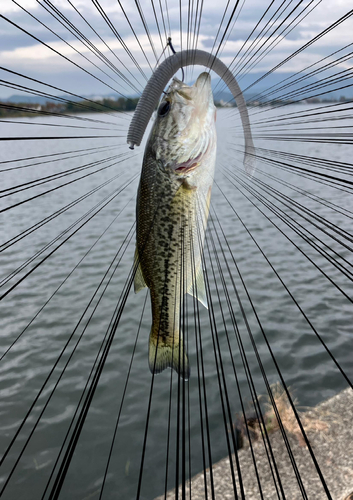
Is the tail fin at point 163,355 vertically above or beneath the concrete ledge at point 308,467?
above

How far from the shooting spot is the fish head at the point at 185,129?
182 centimetres

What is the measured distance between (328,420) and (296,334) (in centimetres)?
374

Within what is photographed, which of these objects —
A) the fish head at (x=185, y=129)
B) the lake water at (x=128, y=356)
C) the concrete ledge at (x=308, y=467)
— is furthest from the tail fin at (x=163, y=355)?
the concrete ledge at (x=308, y=467)

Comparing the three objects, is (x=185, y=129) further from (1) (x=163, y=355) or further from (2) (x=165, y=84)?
(1) (x=163, y=355)

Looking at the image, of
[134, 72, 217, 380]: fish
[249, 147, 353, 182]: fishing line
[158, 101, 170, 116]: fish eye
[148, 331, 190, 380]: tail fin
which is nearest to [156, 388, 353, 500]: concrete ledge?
[148, 331, 190, 380]: tail fin

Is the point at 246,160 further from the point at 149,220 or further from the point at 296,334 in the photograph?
the point at 296,334

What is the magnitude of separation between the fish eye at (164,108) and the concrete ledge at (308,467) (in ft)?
13.2

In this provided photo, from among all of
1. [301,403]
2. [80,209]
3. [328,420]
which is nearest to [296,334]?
[301,403]

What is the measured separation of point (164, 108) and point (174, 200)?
0.60 meters

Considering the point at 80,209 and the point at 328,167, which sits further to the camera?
the point at 80,209

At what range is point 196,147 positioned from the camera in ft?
6.03

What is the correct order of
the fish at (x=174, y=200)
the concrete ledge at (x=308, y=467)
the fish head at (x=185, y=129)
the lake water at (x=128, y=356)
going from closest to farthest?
the fish at (x=174, y=200) → the fish head at (x=185, y=129) → the concrete ledge at (x=308, y=467) → the lake water at (x=128, y=356)

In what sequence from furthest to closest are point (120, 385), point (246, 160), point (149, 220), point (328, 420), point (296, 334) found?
point (296, 334) → point (120, 385) → point (328, 420) → point (246, 160) → point (149, 220)

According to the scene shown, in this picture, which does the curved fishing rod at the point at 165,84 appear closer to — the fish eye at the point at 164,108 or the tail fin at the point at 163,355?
the fish eye at the point at 164,108
